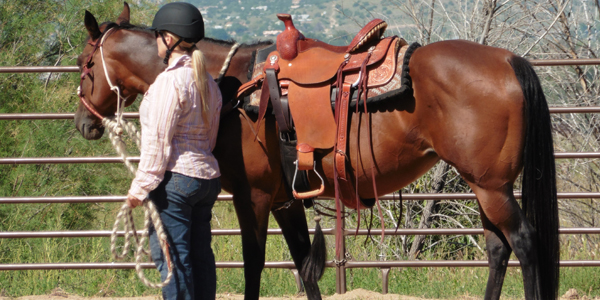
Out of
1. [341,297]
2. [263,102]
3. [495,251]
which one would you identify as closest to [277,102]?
[263,102]

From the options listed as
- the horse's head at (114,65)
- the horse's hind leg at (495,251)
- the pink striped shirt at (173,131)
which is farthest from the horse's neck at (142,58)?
the horse's hind leg at (495,251)

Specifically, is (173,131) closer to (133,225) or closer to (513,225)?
(133,225)

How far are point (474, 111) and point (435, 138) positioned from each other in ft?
0.76

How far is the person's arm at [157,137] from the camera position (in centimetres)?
237

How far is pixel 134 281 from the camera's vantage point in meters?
4.43

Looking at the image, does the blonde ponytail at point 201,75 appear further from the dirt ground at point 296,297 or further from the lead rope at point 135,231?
the dirt ground at point 296,297

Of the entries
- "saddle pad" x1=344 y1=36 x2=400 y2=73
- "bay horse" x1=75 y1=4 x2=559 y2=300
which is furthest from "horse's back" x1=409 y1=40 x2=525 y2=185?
"saddle pad" x1=344 y1=36 x2=400 y2=73

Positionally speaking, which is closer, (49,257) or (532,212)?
(532,212)

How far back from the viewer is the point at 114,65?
127 inches

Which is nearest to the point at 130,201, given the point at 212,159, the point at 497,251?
the point at 212,159

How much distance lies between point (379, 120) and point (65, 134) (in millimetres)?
6815

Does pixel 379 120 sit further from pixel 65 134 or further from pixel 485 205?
pixel 65 134

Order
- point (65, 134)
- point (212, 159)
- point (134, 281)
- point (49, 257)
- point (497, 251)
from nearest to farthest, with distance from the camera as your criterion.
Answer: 1. point (212, 159)
2. point (497, 251)
3. point (134, 281)
4. point (49, 257)
5. point (65, 134)

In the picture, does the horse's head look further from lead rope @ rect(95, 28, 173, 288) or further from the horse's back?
the horse's back
